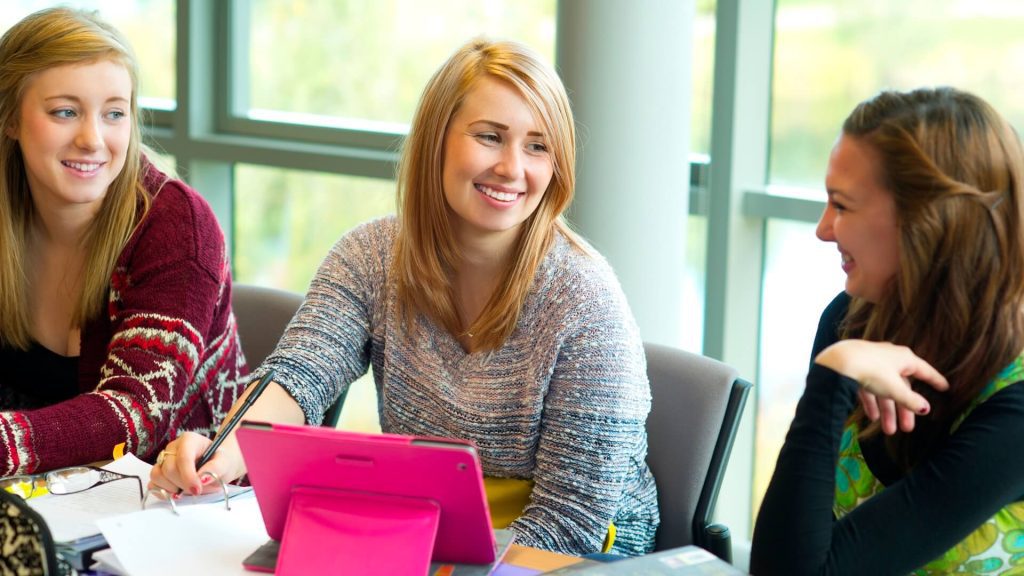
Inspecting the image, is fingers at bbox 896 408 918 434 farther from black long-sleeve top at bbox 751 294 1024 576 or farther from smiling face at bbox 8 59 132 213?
smiling face at bbox 8 59 132 213

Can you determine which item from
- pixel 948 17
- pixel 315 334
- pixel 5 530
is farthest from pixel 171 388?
pixel 948 17

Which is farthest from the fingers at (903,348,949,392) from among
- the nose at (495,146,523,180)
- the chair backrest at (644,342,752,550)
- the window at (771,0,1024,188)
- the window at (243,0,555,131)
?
the window at (243,0,555,131)

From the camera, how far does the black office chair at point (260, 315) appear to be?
7.29 feet

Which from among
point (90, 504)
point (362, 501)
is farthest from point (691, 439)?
point (90, 504)

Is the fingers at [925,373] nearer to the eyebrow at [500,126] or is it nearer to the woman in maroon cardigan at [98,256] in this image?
the eyebrow at [500,126]

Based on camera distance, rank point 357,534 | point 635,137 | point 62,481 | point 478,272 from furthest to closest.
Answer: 1. point 635,137
2. point 478,272
3. point 62,481
4. point 357,534

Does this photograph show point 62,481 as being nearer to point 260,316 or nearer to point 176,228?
point 176,228

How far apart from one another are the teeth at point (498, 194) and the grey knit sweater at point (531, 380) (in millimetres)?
126

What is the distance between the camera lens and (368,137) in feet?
11.7

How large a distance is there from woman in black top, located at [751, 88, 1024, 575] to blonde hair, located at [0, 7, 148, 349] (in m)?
1.25

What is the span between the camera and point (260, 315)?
2.26 meters

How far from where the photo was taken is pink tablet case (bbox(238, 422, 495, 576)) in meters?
1.25

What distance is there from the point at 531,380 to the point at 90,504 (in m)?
0.66

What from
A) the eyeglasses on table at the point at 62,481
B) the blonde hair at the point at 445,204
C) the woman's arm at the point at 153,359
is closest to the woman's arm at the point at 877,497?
the blonde hair at the point at 445,204
